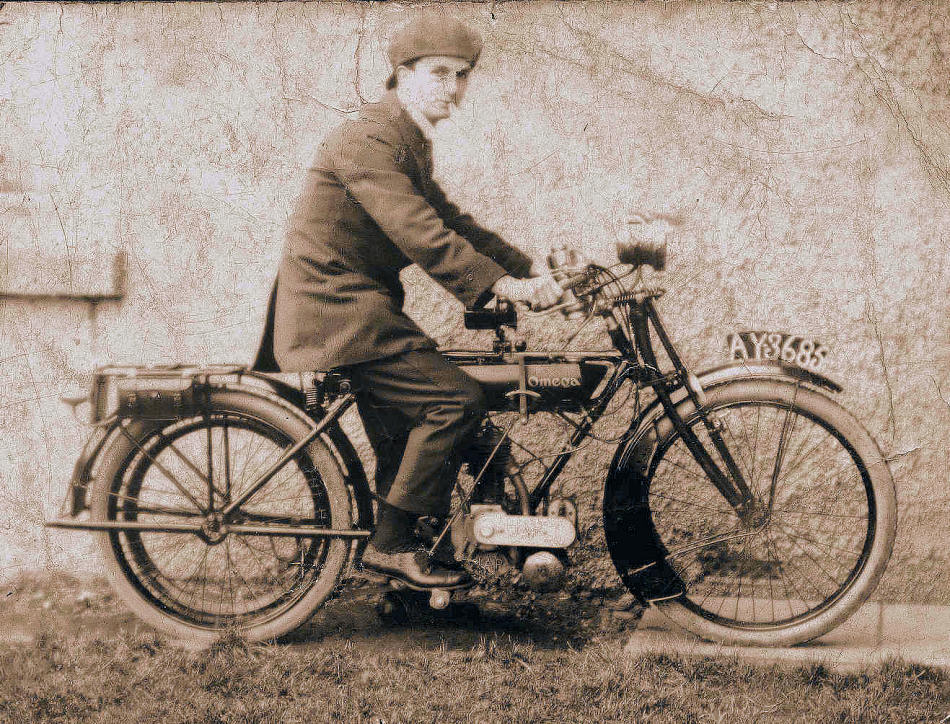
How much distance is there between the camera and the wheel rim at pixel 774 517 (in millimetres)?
3514

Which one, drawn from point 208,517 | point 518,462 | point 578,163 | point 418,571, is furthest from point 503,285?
point 208,517

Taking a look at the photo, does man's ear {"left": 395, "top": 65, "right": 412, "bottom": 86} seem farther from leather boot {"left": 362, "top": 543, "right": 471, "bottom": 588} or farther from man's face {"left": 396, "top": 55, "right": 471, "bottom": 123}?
leather boot {"left": 362, "top": 543, "right": 471, "bottom": 588}

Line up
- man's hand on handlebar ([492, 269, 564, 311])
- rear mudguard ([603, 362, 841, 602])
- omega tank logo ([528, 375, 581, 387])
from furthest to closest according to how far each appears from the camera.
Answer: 1. rear mudguard ([603, 362, 841, 602])
2. omega tank logo ([528, 375, 581, 387])
3. man's hand on handlebar ([492, 269, 564, 311])

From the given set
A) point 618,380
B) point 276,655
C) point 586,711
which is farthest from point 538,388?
point 276,655

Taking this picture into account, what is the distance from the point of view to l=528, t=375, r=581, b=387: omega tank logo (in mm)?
3016

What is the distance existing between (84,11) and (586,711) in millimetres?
3283

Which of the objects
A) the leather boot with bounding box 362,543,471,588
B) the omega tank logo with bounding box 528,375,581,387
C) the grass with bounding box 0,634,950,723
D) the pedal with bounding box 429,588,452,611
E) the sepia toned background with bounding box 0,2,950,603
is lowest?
the grass with bounding box 0,634,950,723

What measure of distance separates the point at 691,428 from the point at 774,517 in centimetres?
69

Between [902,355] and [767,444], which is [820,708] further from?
[902,355]

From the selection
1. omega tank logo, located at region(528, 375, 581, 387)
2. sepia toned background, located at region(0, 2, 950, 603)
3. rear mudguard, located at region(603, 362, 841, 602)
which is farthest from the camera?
sepia toned background, located at region(0, 2, 950, 603)

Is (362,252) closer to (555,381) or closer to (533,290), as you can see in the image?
(533,290)

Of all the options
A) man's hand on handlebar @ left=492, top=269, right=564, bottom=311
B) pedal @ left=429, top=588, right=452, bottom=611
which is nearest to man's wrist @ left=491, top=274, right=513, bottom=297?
man's hand on handlebar @ left=492, top=269, right=564, bottom=311

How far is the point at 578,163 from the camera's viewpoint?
3.46 metres

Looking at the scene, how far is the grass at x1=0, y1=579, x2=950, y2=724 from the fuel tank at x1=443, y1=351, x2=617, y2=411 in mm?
945
